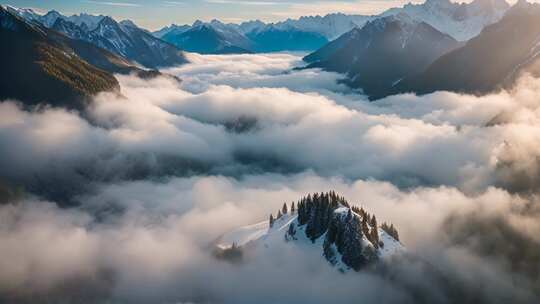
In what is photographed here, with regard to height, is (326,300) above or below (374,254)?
below

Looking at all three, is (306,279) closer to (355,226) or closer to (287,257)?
(287,257)

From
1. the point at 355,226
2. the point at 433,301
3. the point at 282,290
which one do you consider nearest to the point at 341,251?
the point at 355,226

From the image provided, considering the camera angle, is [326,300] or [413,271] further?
[413,271]

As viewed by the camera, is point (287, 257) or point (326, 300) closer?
point (326, 300)

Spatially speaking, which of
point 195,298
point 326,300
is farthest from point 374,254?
point 195,298

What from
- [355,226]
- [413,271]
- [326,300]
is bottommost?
[326,300]

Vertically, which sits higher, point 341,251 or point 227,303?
point 341,251

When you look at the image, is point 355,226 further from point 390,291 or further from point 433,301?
point 433,301

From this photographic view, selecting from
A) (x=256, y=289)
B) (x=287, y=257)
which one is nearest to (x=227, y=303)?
(x=256, y=289)

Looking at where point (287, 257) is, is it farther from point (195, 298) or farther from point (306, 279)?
point (195, 298)
